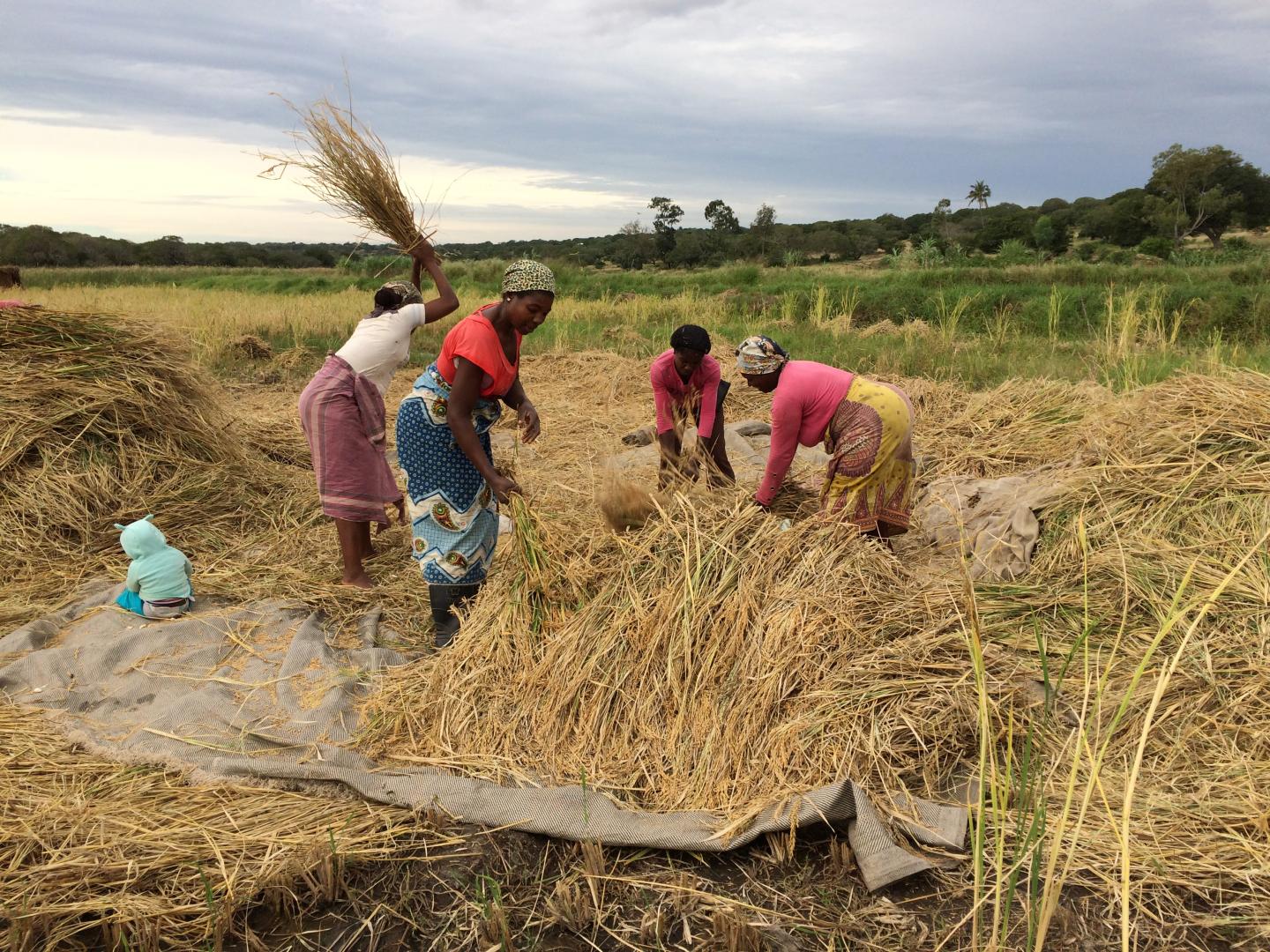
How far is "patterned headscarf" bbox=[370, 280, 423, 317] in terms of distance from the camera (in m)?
3.66

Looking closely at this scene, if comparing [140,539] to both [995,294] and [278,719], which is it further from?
[995,294]

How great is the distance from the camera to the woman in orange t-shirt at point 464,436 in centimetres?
283

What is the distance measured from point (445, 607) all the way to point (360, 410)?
104 centimetres

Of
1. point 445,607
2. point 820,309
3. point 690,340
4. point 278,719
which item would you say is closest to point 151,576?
point 278,719

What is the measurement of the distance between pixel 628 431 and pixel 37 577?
155 inches

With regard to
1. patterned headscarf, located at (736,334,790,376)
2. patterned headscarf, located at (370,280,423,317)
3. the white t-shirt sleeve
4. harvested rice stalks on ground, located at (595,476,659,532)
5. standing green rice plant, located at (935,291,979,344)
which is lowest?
harvested rice stalks on ground, located at (595,476,659,532)

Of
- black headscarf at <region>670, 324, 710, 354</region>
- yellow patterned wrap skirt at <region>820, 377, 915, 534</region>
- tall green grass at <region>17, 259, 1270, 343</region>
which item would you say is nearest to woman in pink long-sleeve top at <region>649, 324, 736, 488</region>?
black headscarf at <region>670, 324, 710, 354</region>

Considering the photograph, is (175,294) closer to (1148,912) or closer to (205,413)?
(205,413)

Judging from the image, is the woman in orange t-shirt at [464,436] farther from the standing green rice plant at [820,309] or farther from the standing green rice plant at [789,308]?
the standing green rice plant at [789,308]

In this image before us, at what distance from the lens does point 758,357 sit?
3.36 m

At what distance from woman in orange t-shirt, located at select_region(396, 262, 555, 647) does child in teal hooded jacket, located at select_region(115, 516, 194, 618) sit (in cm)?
111

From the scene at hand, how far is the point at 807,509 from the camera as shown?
11.2ft

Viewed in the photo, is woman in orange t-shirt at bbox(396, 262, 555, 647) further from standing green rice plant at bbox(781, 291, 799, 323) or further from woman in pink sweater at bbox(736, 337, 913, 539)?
standing green rice plant at bbox(781, 291, 799, 323)

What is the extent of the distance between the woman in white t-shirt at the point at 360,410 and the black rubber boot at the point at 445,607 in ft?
2.25
